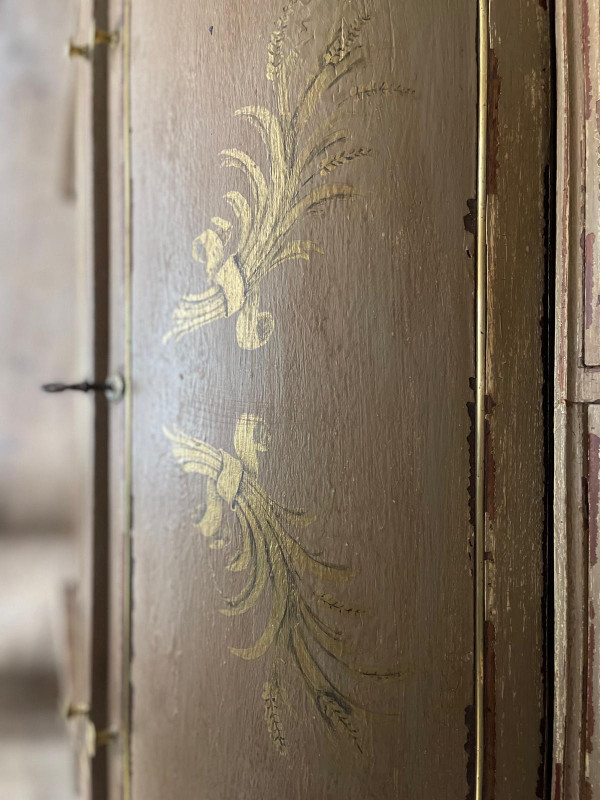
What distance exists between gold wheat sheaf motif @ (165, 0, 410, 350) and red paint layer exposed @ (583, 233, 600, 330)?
0.14m

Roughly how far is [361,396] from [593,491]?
0.47 feet

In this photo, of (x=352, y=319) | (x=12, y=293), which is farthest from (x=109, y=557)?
(x=12, y=293)

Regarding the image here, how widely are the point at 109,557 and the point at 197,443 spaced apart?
25 cm

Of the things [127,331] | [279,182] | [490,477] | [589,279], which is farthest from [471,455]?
[127,331]

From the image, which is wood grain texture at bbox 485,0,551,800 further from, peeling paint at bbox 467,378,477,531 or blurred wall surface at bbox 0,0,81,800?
blurred wall surface at bbox 0,0,81,800

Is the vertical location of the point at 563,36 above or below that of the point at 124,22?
below

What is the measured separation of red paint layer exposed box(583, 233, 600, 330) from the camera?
385 mm

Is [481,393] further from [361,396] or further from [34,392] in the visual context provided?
[34,392]

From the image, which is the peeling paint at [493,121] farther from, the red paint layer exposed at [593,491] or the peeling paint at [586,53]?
the red paint layer exposed at [593,491]

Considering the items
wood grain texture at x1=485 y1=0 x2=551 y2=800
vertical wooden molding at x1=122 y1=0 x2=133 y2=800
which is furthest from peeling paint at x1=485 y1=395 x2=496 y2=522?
vertical wooden molding at x1=122 y1=0 x2=133 y2=800

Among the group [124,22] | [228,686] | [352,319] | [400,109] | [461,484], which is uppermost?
[124,22]

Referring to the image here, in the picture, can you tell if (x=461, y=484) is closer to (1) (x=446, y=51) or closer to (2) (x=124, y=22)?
(1) (x=446, y=51)

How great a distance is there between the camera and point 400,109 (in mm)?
420

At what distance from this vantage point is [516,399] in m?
0.40
